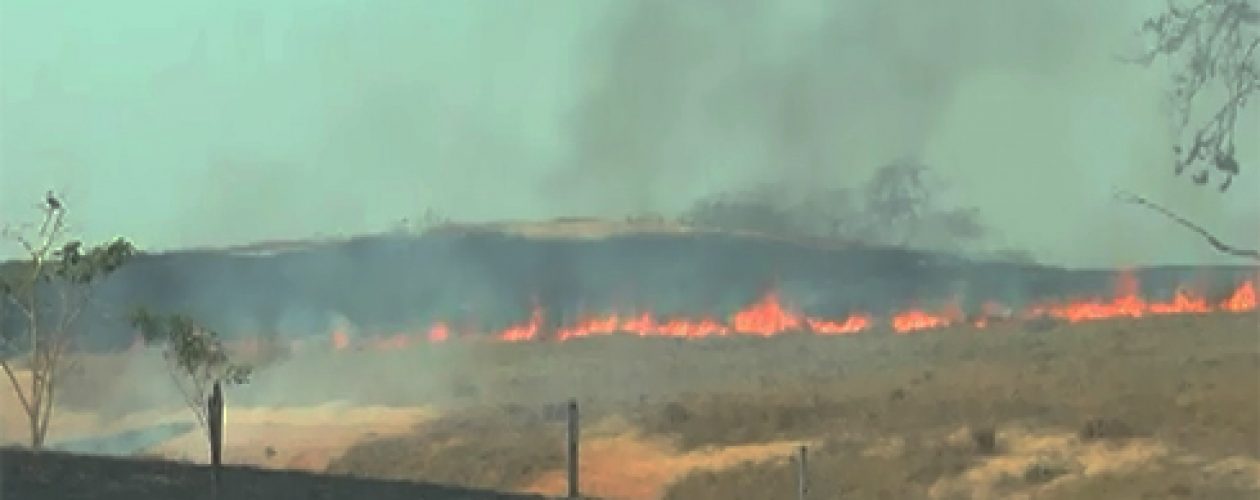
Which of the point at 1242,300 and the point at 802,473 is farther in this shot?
the point at 802,473

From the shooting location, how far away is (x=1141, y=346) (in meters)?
10.4

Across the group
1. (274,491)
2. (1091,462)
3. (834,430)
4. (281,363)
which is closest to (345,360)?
(281,363)

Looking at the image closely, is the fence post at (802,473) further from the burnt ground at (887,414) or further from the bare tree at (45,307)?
the bare tree at (45,307)

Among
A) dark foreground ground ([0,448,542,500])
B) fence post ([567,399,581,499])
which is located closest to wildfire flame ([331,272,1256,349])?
fence post ([567,399,581,499])

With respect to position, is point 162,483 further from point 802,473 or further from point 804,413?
point 804,413

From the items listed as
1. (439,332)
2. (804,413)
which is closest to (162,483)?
(439,332)

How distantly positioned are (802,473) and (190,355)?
5.19m

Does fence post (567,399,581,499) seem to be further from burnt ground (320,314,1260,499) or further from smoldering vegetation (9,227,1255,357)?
smoldering vegetation (9,227,1255,357)

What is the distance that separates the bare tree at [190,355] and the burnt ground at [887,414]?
1415 mm

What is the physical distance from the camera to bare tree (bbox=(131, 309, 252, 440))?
43.1ft

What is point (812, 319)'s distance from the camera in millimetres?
11688

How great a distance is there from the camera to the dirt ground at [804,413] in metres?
10.0

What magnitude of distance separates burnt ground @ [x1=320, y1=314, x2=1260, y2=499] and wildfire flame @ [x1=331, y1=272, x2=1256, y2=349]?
9 cm

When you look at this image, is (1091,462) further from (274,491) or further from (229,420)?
(229,420)
